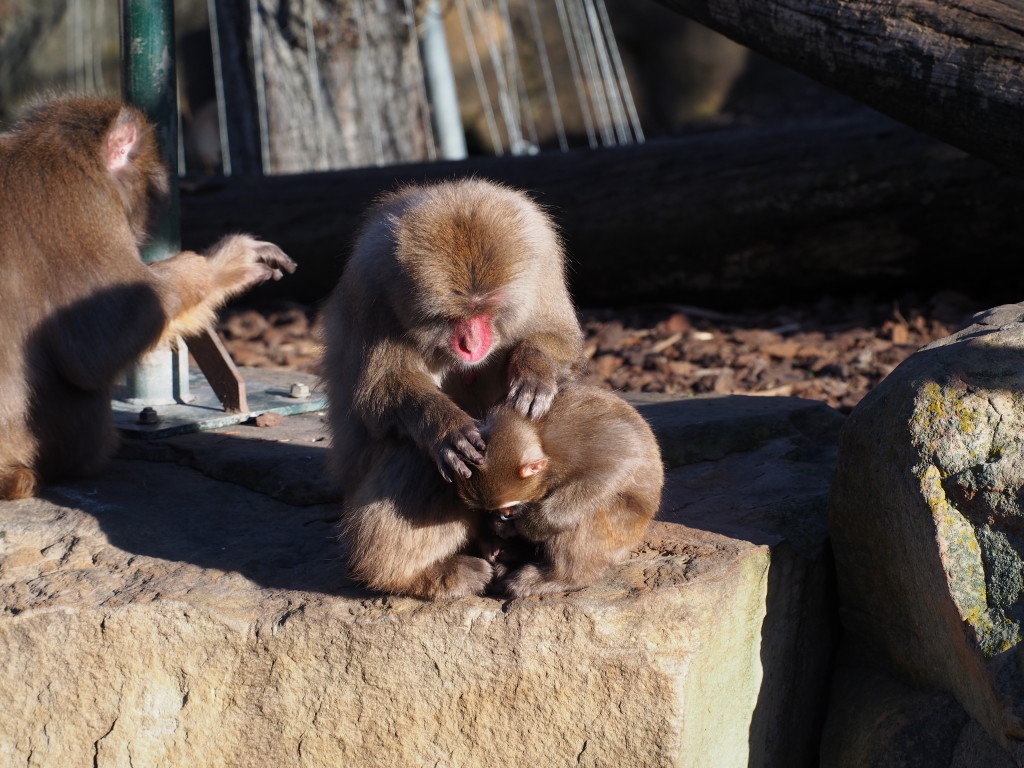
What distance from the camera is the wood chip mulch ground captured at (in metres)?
6.00

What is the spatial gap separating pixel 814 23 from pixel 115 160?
2.91m

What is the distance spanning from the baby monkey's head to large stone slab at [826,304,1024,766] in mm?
989

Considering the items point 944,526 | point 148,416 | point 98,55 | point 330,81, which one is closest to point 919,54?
point 944,526

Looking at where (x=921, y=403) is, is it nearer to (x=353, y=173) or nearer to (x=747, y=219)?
(x=747, y=219)

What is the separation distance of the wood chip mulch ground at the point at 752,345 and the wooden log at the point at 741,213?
0.18m

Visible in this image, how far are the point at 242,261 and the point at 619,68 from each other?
10685 mm

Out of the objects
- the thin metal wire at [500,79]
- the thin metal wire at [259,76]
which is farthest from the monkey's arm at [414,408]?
the thin metal wire at [500,79]

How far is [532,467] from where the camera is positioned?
9.64ft

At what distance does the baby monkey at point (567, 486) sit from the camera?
117 inches

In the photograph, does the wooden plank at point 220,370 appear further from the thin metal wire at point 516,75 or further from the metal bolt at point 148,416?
the thin metal wire at point 516,75

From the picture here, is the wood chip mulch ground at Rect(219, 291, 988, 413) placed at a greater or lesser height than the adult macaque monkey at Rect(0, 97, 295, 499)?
lesser

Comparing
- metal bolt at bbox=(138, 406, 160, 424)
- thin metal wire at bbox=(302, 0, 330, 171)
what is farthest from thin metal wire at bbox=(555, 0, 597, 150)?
metal bolt at bbox=(138, 406, 160, 424)

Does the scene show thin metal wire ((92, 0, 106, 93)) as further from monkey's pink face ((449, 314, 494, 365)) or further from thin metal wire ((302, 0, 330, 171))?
monkey's pink face ((449, 314, 494, 365))

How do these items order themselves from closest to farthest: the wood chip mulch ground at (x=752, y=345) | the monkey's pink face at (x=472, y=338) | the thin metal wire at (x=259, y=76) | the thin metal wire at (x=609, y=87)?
the monkey's pink face at (x=472, y=338), the wood chip mulch ground at (x=752, y=345), the thin metal wire at (x=259, y=76), the thin metal wire at (x=609, y=87)
